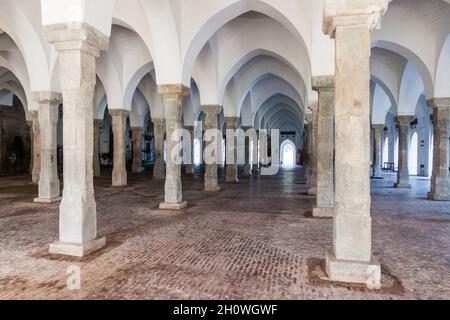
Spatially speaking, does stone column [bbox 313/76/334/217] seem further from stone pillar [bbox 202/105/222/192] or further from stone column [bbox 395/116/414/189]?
stone column [bbox 395/116/414/189]

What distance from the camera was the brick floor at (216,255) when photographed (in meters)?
3.69

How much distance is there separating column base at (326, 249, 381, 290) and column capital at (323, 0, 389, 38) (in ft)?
9.62

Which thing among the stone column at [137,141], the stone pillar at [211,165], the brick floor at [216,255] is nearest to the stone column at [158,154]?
the stone column at [137,141]

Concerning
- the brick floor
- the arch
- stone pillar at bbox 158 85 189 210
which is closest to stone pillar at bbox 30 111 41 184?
the brick floor

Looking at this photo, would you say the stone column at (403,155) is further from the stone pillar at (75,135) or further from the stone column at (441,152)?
the stone pillar at (75,135)

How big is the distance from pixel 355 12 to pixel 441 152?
9.21 m

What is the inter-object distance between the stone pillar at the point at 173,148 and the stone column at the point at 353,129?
5.70 m

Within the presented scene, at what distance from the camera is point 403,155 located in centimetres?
1501

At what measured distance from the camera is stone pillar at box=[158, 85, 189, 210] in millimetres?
9109

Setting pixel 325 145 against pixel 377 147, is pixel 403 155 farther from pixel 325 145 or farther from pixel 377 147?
pixel 325 145

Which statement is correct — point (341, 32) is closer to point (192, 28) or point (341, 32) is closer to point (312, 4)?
point (312, 4)

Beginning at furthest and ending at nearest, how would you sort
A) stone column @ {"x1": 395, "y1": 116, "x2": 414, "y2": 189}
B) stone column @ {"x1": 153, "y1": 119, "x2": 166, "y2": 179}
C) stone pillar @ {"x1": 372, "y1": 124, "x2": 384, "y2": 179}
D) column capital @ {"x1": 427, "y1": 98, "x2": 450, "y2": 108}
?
stone column @ {"x1": 153, "y1": 119, "x2": 166, "y2": 179} → stone pillar @ {"x1": 372, "y1": 124, "x2": 384, "y2": 179} → stone column @ {"x1": 395, "y1": 116, "x2": 414, "y2": 189} → column capital @ {"x1": 427, "y1": 98, "x2": 450, "y2": 108}

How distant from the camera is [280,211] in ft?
29.2
